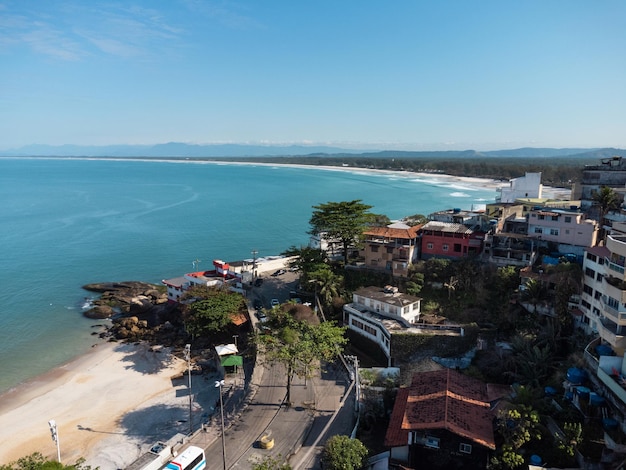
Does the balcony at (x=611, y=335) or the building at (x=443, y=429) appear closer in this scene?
the building at (x=443, y=429)

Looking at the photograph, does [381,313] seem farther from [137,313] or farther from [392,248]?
[137,313]

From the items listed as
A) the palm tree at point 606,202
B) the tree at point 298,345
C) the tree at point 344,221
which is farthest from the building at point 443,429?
the palm tree at point 606,202

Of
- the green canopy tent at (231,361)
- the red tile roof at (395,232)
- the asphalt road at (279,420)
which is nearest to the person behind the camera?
the asphalt road at (279,420)

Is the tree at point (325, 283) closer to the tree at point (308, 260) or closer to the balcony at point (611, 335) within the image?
the tree at point (308, 260)

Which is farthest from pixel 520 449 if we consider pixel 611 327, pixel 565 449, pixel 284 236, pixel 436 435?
pixel 284 236

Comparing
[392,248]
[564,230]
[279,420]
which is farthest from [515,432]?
[564,230]

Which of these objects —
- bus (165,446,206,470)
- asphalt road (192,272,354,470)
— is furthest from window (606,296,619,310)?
bus (165,446,206,470)

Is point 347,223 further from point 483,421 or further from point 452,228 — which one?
point 483,421

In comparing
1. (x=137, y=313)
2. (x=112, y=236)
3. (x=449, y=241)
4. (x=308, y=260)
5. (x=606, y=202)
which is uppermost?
(x=606, y=202)
